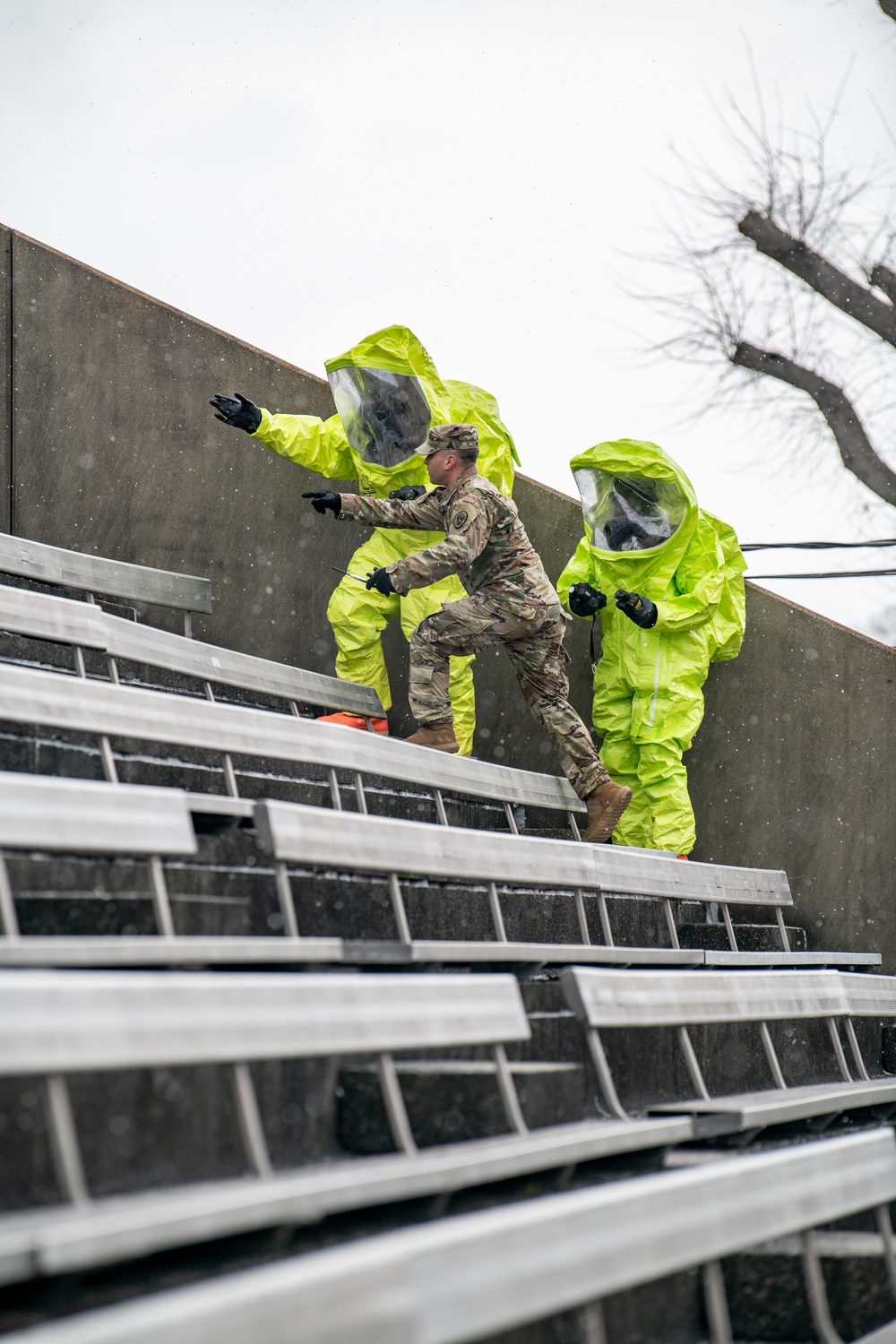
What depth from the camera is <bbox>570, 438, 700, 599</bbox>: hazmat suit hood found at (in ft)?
19.1

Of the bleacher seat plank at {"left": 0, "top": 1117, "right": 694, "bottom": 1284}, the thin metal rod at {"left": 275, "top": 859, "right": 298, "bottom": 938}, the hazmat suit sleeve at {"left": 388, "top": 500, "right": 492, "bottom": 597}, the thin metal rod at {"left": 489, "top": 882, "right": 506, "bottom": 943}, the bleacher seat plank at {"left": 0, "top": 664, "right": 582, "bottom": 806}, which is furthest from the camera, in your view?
the hazmat suit sleeve at {"left": 388, "top": 500, "right": 492, "bottom": 597}

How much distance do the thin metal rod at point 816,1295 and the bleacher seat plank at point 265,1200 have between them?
33 centimetres

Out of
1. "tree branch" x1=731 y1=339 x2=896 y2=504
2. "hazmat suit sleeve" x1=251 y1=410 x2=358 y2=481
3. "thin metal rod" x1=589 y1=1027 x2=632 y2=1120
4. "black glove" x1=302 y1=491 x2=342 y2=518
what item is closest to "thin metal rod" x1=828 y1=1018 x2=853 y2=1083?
"thin metal rod" x1=589 y1=1027 x2=632 y2=1120

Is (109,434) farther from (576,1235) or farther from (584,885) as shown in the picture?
(576,1235)

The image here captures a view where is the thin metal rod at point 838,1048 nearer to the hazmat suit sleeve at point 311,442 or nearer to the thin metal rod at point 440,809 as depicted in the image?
the thin metal rod at point 440,809

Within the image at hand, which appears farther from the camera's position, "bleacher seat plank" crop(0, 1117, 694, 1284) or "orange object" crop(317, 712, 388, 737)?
"orange object" crop(317, 712, 388, 737)

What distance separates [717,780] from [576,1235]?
5.00m

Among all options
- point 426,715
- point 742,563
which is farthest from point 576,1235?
point 742,563

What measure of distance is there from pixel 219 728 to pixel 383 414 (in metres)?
2.78

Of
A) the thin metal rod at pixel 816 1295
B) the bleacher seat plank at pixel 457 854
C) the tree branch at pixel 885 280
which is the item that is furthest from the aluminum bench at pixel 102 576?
the tree branch at pixel 885 280

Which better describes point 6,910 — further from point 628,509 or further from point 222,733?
point 628,509

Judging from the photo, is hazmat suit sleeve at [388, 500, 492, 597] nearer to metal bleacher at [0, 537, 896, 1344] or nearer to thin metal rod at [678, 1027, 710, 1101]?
metal bleacher at [0, 537, 896, 1344]

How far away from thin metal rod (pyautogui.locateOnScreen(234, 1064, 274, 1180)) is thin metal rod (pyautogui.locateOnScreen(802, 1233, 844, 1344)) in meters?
1.02

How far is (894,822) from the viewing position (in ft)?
21.2
